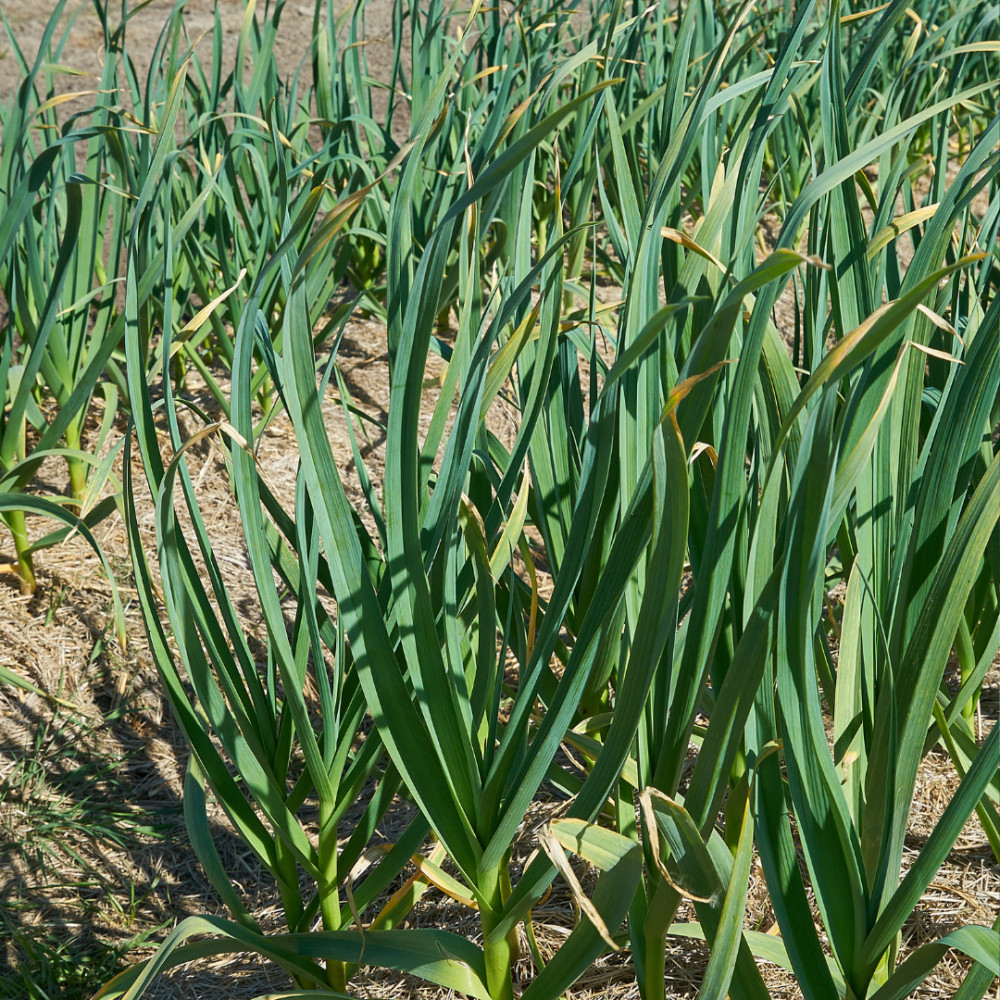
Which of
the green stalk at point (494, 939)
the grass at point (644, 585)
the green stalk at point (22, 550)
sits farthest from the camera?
the green stalk at point (22, 550)

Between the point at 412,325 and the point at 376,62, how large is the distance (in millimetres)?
4562

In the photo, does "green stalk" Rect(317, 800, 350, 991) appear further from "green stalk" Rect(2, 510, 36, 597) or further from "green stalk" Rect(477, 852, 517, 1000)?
"green stalk" Rect(2, 510, 36, 597)

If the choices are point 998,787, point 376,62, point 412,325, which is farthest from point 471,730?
point 376,62

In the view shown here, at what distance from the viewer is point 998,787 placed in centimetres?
93

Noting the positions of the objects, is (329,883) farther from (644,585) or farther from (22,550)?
(22,550)

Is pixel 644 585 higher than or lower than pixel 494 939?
higher

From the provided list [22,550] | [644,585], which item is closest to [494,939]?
[644,585]

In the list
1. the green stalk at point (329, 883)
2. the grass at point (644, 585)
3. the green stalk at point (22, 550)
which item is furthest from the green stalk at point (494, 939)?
the green stalk at point (22, 550)

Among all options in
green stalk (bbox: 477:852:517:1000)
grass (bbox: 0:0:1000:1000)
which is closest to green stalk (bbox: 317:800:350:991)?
grass (bbox: 0:0:1000:1000)

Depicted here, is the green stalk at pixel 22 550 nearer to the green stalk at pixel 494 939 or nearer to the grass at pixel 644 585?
the grass at pixel 644 585

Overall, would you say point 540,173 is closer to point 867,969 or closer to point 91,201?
point 91,201

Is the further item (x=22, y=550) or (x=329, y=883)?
(x=22, y=550)

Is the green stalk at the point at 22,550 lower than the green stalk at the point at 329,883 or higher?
lower

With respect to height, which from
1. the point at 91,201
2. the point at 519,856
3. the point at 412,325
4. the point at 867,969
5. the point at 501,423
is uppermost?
the point at 412,325
